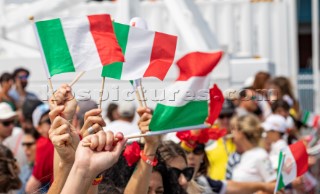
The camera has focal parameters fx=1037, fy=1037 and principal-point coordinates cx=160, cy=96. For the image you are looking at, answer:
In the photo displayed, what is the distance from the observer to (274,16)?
15.5m

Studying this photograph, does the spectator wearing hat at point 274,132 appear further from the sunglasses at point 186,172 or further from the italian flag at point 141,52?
the italian flag at point 141,52

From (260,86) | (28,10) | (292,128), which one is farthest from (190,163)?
(28,10)

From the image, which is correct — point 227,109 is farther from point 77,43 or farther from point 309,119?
point 77,43

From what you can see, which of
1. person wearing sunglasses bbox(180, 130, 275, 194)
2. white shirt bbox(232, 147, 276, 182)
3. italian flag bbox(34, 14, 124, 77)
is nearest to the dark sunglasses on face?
person wearing sunglasses bbox(180, 130, 275, 194)

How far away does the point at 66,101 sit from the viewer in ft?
13.9

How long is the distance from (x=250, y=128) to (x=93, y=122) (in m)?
4.43

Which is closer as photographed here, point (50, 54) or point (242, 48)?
point (50, 54)

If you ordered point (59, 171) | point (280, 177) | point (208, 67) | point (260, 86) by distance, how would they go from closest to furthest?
1. point (59, 171)
2. point (208, 67)
3. point (280, 177)
4. point (260, 86)

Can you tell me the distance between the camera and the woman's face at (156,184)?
482 cm

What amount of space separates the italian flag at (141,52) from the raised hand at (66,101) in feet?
1.08

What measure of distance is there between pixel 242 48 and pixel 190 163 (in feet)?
29.2

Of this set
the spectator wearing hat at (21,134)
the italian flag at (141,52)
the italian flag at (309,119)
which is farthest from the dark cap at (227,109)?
the italian flag at (141,52)

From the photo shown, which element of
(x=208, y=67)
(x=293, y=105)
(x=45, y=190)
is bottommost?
(x=293, y=105)

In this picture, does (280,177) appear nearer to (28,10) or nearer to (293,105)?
(293,105)
